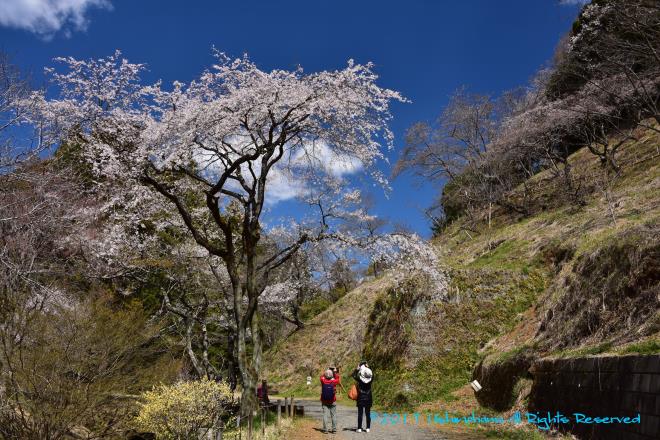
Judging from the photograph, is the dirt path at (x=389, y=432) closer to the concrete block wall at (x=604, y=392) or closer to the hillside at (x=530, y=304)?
the hillside at (x=530, y=304)

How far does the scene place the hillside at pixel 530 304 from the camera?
814cm

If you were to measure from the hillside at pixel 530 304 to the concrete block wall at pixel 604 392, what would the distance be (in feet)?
1.13

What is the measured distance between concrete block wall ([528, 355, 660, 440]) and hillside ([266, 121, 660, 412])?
1.13 ft

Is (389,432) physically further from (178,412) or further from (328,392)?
(178,412)

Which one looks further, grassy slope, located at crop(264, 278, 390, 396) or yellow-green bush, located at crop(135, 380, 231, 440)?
grassy slope, located at crop(264, 278, 390, 396)

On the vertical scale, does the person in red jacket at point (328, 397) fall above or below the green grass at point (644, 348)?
below

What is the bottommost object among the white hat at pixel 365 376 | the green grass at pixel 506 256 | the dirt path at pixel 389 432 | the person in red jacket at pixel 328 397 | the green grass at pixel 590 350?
the dirt path at pixel 389 432

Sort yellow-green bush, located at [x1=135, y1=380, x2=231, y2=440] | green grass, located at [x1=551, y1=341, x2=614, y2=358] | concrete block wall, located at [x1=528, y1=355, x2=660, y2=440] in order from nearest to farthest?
concrete block wall, located at [x1=528, y1=355, x2=660, y2=440]
green grass, located at [x1=551, y1=341, x2=614, y2=358]
yellow-green bush, located at [x1=135, y1=380, x2=231, y2=440]

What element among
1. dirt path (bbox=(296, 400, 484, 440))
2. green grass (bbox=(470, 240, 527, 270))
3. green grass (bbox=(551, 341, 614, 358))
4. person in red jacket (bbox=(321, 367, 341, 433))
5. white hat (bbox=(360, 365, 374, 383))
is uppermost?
green grass (bbox=(470, 240, 527, 270))

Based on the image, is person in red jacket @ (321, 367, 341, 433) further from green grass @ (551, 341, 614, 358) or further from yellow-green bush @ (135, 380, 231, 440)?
green grass @ (551, 341, 614, 358)

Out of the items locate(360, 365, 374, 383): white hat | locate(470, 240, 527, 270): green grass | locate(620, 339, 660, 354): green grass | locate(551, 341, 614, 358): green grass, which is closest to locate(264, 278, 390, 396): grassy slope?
locate(470, 240, 527, 270): green grass

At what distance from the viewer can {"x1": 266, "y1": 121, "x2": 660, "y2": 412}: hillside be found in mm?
8141

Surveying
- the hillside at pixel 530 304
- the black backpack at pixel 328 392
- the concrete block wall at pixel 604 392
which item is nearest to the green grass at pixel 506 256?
the hillside at pixel 530 304

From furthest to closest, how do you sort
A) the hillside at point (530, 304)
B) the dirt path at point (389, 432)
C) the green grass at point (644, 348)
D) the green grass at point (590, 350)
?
the dirt path at point (389, 432) → the hillside at point (530, 304) → the green grass at point (590, 350) → the green grass at point (644, 348)
